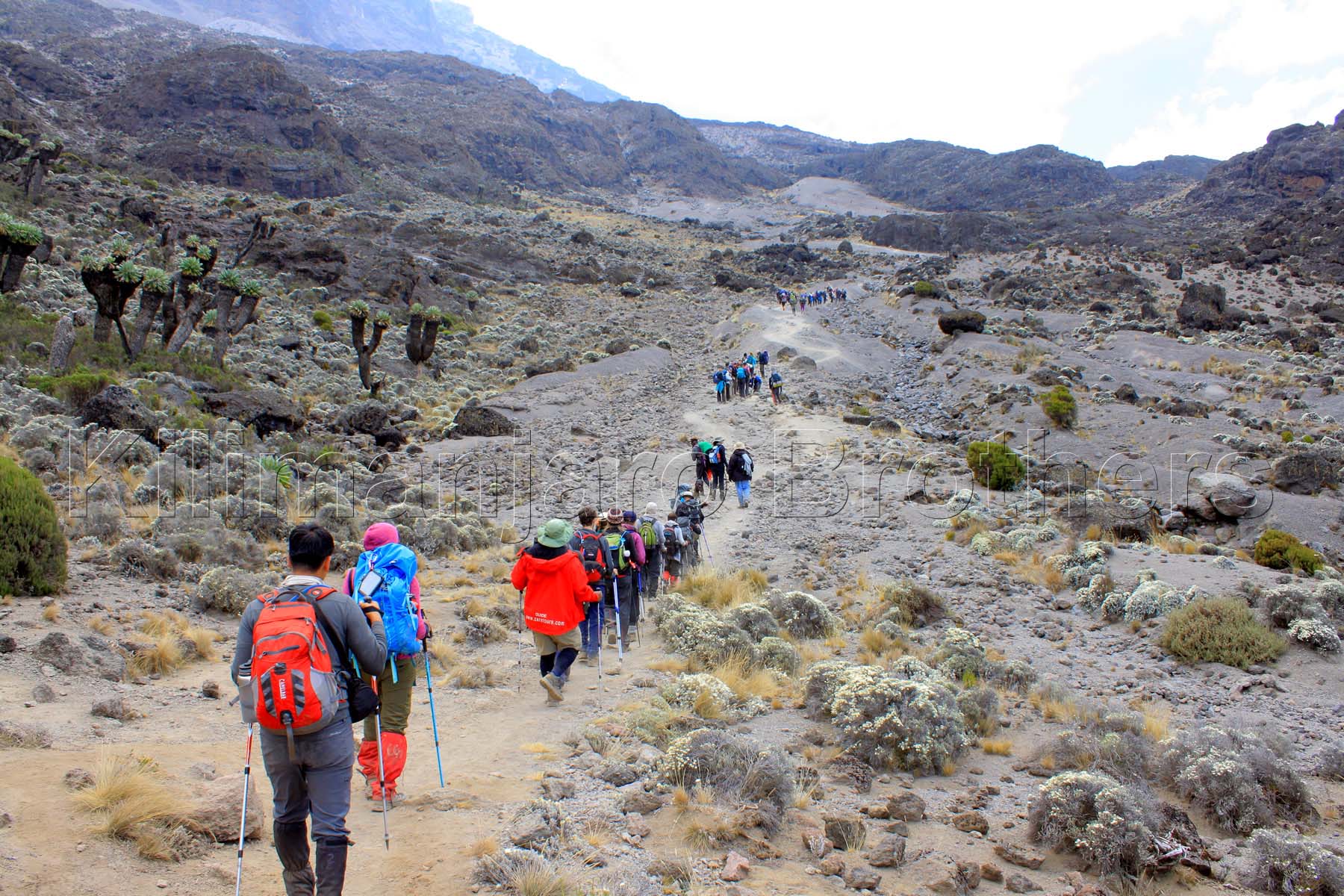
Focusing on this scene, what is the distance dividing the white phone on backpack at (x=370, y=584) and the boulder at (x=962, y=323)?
1557 inches

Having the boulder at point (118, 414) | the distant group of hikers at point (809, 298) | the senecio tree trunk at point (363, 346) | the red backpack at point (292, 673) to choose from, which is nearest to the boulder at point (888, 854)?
the red backpack at point (292, 673)

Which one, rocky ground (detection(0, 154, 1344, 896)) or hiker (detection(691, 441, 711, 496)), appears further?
hiker (detection(691, 441, 711, 496))

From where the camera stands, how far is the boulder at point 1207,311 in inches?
1689

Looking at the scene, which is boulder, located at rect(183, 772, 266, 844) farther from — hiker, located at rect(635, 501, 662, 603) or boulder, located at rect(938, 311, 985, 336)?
boulder, located at rect(938, 311, 985, 336)

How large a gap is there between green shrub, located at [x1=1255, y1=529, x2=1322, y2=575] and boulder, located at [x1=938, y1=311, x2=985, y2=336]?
28.2m

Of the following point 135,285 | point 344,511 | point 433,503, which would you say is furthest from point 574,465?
point 135,285

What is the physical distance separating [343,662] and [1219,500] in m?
18.0

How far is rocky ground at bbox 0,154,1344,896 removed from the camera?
193 inches

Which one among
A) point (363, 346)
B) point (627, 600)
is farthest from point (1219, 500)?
point (363, 346)

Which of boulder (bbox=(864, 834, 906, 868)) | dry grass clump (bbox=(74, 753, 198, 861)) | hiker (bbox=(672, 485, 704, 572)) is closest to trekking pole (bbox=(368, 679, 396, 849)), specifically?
dry grass clump (bbox=(74, 753, 198, 861))

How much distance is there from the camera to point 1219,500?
15992 millimetres

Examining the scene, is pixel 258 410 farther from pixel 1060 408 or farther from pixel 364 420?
pixel 1060 408

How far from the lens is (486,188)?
88.8 metres

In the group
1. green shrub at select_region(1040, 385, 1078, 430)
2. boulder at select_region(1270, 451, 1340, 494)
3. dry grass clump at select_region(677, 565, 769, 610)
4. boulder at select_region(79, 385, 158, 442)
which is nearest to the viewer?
dry grass clump at select_region(677, 565, 769, 610)
